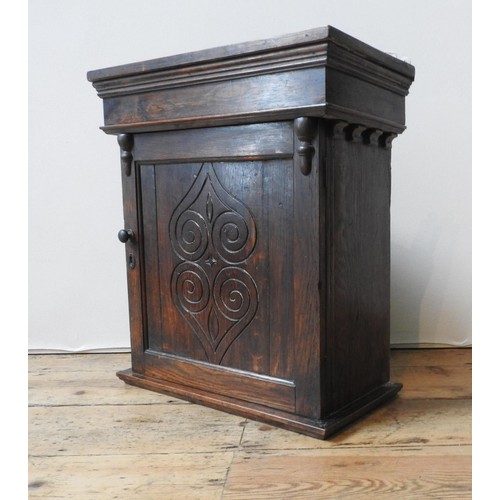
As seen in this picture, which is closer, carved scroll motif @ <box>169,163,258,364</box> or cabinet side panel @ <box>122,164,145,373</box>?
carved scroll motif @ <box>169,163,258,364</box>

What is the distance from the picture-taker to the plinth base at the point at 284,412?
1.30 metres

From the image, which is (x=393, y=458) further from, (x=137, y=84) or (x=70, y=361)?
(x=70, y=361)

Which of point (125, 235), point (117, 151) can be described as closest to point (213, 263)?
point (125, 235)

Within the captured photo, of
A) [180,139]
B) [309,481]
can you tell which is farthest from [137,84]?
[309,481]

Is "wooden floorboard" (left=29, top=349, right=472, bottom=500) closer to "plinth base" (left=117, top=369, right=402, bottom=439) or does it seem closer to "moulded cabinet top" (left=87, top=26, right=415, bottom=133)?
"plinth base" (left=117, top=369, right=402, bottom=439)

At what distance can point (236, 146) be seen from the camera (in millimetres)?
1370

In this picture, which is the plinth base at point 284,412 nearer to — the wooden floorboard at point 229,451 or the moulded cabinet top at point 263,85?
the wooden floorboard at point 229,451

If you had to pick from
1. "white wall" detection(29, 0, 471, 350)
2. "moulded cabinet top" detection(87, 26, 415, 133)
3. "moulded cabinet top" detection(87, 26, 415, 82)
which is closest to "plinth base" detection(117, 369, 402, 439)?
"white wall" detection(29, 0, 471, 350)

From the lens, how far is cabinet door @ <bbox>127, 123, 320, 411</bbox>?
134 cm

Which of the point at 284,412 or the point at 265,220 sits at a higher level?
the point at 265,220

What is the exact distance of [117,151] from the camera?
2.09 m

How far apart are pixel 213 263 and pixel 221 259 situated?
0.03 meters

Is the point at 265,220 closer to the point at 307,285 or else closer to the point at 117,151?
the point at 307,285

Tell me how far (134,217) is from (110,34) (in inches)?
32.3
